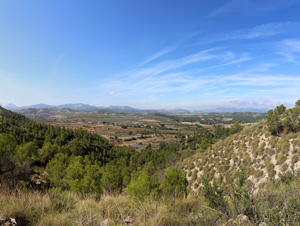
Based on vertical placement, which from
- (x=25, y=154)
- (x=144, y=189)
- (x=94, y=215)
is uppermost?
(x=94, y=215)

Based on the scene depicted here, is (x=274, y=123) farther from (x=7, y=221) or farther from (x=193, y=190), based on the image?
(x=7, y=221)

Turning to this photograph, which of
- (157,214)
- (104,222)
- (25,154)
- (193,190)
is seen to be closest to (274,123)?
(193,190)

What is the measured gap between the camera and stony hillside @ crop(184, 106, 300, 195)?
400 inches

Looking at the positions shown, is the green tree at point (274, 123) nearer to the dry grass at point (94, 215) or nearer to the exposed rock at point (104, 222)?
the dry grass at point (94, 215)

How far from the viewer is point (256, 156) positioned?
12.8 meters

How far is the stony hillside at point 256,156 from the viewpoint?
10.2 metres

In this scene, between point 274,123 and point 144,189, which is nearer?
point 144,189

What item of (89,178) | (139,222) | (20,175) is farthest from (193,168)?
(20,175)

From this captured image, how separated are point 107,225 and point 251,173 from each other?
492 inches

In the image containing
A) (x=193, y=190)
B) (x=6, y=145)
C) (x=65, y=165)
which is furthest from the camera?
(x=65, y=165)

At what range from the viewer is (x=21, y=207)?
302cm

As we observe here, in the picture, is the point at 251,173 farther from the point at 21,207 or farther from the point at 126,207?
the point at 21,207

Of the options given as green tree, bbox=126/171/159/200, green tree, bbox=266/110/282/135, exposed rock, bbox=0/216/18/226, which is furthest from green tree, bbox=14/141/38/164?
green tree, bbox=266/110/282/135

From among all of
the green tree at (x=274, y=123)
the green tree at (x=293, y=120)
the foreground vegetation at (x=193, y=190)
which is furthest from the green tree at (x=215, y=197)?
the green tree at (x=274, y=123)
